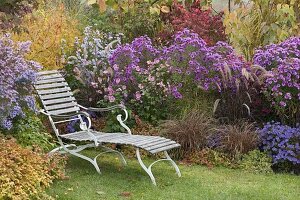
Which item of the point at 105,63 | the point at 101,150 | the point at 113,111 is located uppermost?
the point at 105,63

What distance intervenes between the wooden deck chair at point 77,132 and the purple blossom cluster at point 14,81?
16.9 inches

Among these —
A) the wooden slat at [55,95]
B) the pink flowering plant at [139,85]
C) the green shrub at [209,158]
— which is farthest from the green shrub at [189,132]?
the wooden slat at [55,95]

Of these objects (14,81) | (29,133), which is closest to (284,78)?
(29,133)

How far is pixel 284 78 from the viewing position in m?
7.28

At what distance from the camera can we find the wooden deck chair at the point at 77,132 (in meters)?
6.30

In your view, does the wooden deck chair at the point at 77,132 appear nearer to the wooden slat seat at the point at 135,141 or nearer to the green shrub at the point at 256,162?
the wooden slat seat at the point at 135,141

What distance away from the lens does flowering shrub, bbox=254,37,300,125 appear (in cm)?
730

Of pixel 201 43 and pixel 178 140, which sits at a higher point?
pixel 201 43

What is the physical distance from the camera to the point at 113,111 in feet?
25.3

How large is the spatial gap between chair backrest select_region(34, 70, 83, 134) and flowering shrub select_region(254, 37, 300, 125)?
8.31 ft

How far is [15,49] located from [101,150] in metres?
1.97

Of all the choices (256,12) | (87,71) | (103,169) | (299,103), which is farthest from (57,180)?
(256,12)

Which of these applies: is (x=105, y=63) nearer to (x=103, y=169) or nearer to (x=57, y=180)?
(x=103, y=169)

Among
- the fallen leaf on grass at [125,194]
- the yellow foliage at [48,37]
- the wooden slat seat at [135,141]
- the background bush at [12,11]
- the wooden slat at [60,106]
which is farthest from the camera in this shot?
the yellow foliage at [48,37]
